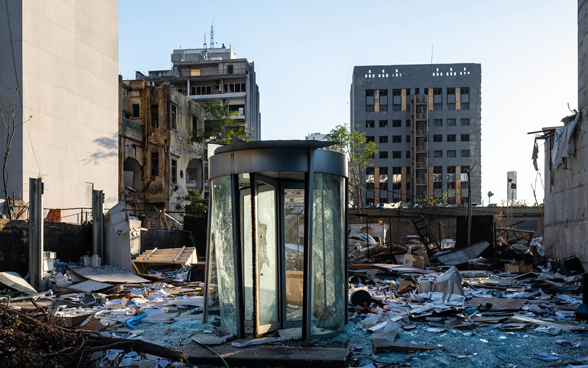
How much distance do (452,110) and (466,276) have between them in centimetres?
6618

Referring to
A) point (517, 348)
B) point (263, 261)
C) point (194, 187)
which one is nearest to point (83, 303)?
point (263, 261)

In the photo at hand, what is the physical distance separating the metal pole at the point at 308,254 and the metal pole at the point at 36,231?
7846 millimetres

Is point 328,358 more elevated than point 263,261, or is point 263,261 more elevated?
point 263,261

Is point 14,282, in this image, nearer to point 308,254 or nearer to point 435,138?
point 308,254

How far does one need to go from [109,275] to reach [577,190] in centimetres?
1303

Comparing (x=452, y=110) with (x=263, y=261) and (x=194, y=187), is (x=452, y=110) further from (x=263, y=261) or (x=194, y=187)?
(x=263, y=261)

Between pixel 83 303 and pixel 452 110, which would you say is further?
pixel 452 110

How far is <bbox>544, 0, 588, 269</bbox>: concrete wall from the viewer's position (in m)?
13.8

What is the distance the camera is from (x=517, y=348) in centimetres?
609

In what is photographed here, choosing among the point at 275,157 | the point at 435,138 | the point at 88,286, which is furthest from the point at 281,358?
the point at 435,138

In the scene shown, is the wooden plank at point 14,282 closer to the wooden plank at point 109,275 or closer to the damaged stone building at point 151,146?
the wooden plank at point 109,275

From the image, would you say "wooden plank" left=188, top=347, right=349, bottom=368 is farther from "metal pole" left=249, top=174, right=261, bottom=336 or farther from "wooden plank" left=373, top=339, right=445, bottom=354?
"metal pole" left=249, top=174, right=261, bottom=336

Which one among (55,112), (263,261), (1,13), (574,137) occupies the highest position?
(1,13)

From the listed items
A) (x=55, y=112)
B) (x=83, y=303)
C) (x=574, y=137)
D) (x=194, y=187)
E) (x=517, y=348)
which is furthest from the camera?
(x=194, y=187)
